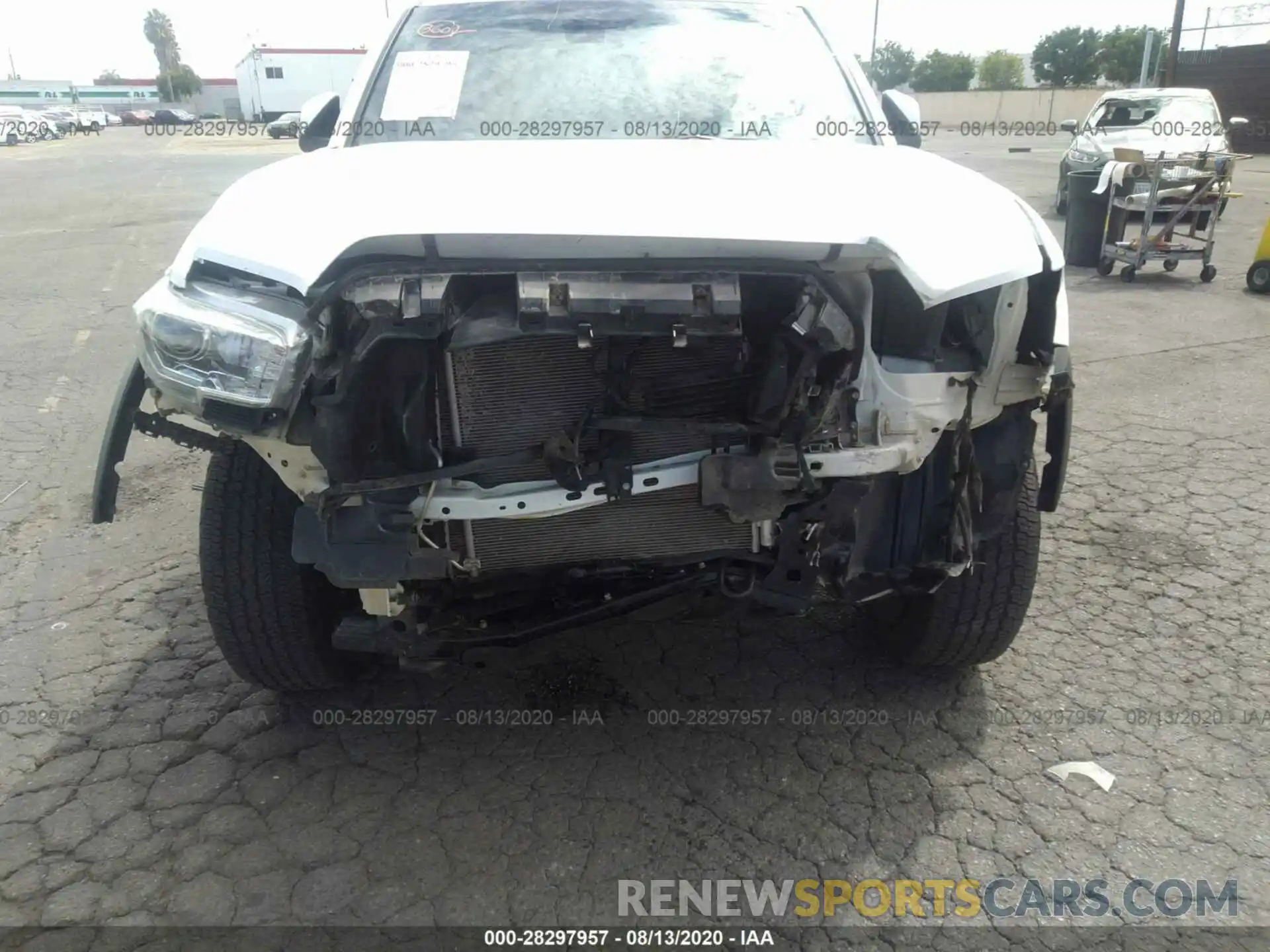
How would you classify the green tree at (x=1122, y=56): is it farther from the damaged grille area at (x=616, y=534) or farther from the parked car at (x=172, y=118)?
the damaged grille area at (x=616, y=534)

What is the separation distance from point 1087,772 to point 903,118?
7.07 feet

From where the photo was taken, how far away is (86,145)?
37844 millimetres

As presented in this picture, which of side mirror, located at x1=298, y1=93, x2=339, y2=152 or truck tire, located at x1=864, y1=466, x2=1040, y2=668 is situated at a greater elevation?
side mirror, located at x1=298, y1=93, x2=339, y2=152

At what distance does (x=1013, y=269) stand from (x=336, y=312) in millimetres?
1381

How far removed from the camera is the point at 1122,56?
2131 inches

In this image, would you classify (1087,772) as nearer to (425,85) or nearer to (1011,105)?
(425,85)

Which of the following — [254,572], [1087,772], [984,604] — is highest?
[254,572]

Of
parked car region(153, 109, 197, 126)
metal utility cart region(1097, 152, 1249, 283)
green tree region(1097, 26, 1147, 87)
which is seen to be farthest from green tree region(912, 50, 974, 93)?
metal utility cart region(1097, 152, 1249, 283)

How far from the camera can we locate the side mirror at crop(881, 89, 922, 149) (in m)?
3.25

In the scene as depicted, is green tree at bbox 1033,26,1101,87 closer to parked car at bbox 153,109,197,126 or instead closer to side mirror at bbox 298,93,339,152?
parked car at bbox 153,109,197,126

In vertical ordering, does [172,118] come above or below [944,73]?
below

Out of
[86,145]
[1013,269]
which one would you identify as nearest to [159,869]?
[1013,269]

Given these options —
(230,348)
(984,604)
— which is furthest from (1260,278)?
(230,348)

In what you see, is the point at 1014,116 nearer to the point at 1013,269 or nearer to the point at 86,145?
the point at 86,145
